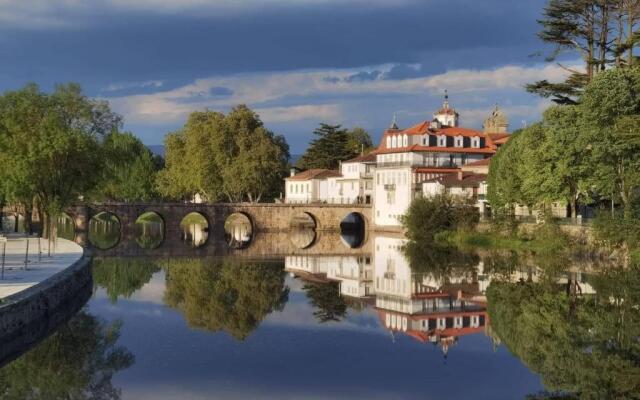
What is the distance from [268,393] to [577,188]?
37.2 meters

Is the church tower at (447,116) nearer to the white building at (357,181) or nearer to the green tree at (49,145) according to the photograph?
the white building at (357,181)

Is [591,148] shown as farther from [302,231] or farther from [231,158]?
[231,158]

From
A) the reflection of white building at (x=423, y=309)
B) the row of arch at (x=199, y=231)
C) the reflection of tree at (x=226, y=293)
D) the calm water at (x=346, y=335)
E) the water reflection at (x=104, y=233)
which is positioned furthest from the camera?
the row of arch at (x=199, y=231)

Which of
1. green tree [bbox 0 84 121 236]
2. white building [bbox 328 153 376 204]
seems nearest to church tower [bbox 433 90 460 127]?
white building [bbox 328 153 376 204]

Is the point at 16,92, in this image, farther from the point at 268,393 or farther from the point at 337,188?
the point at 337,188

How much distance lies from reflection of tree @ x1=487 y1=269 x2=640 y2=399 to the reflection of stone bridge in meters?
30.4

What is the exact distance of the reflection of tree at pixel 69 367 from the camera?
22.1 metres

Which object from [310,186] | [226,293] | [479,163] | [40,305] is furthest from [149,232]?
[40,305]

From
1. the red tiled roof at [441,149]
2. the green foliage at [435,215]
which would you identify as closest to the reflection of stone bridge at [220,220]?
the green foliage at [435,215]

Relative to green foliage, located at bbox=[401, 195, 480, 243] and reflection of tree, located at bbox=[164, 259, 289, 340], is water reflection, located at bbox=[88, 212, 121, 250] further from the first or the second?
green foliage, located at bbox=[401, 195, 480, 243]

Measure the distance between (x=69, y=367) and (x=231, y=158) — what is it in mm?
74976

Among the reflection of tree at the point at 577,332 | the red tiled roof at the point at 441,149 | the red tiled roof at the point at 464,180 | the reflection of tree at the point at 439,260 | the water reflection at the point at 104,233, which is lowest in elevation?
the reflection of tree at the point at 577,332

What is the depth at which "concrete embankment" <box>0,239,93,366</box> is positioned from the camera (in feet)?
80.4

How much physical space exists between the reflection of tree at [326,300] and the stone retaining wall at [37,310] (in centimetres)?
953
